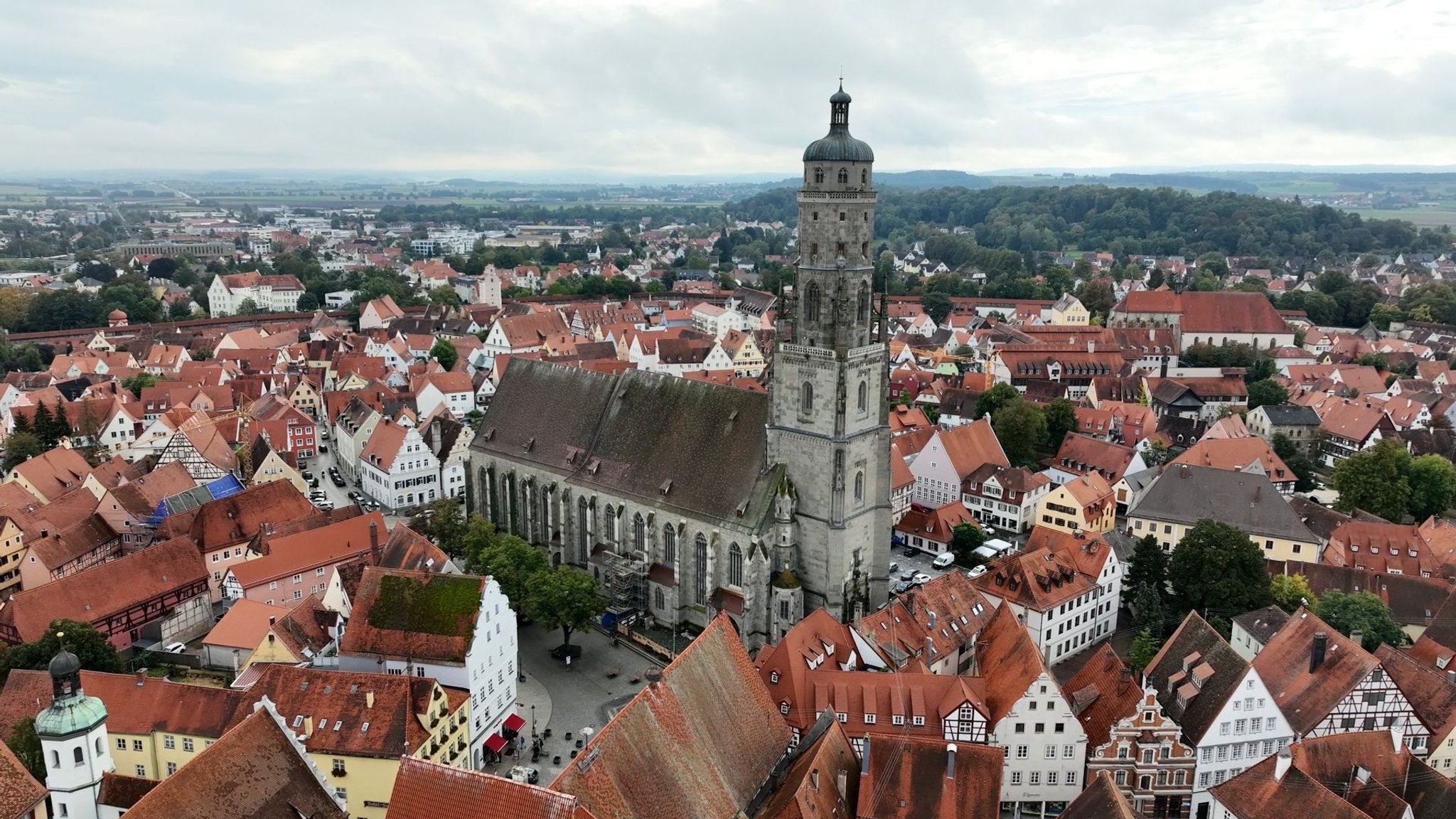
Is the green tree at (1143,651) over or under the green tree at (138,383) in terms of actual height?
under

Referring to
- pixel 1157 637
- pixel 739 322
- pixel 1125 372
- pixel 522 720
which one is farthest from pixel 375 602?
pixel 739 322

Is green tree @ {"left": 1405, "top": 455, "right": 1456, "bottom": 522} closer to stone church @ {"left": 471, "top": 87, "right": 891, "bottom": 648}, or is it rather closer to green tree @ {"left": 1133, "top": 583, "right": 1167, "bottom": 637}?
green tree @ {"left": 1133, "top": 583, "right": 1167, "bottom": 637}

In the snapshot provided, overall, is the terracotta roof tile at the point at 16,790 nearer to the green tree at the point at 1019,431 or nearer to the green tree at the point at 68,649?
the green tree at the point at 68,649

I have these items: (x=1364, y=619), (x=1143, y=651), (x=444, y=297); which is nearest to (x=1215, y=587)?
(x=1143, y=651)

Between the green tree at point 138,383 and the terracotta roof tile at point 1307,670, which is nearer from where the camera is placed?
the terracotta roof tile at point 1307,670

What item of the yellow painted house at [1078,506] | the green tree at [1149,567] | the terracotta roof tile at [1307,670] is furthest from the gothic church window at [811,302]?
the yellow painted house at [1078,506]

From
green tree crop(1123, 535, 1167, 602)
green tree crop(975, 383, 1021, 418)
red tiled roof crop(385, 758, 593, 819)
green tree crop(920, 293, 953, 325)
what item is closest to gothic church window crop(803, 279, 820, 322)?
green tree crop(1123, 535, 1167, 602)

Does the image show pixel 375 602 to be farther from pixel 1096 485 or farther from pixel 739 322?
pixel 739 322
